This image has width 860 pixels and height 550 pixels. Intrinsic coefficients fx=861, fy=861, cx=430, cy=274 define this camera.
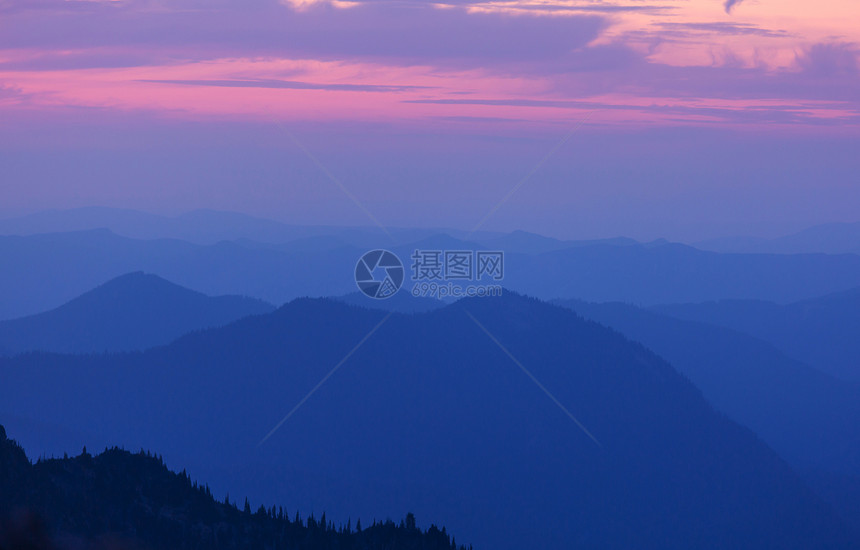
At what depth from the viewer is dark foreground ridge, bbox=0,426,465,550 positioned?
11581cm

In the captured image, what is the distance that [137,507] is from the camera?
12656 cm

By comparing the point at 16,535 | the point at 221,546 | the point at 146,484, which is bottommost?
the point at 16,535

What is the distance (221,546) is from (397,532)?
39.5 m

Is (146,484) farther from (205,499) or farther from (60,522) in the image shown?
(60,522)

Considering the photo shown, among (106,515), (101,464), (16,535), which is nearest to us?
(16,535)

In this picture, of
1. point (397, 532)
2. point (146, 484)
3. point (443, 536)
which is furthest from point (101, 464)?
point (443, 536)

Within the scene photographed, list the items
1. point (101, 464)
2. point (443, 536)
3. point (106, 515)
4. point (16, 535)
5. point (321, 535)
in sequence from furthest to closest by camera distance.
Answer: point (443, 536) < point (321, 535) < point (101, 464) < point (106, 515) < point (16, 535)

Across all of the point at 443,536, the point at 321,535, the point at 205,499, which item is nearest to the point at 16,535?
the point at 205,499

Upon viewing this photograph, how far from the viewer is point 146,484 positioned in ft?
438

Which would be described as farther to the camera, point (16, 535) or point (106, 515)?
point (106, 515)

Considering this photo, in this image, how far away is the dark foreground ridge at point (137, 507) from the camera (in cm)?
11581

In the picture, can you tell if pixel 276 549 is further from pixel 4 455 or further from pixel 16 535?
pixel 16 535

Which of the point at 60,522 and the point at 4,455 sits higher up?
the point at 4,455

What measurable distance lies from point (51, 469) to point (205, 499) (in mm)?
23596
